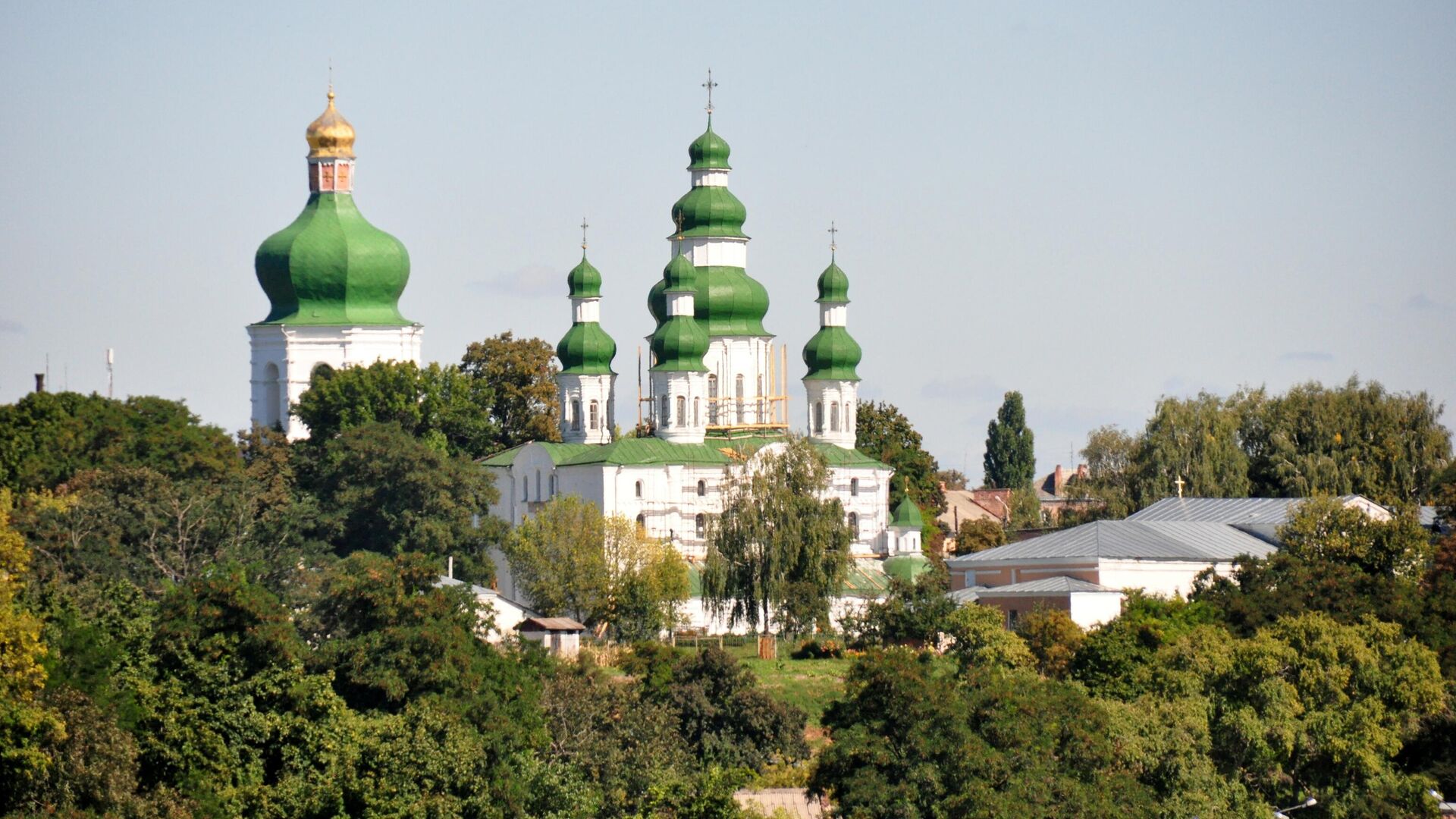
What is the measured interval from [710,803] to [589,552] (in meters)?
20.6

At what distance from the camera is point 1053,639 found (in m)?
50.5

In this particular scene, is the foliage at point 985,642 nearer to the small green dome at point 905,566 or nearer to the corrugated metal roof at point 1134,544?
the corrugated metal roof at point 1134,544

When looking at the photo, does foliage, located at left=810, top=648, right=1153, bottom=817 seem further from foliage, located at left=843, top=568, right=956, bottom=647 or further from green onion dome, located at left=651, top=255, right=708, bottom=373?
green onion dome, located at left=651, top=255, right=708, bottom=373

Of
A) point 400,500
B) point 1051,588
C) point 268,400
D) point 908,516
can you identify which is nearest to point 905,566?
point 908,516

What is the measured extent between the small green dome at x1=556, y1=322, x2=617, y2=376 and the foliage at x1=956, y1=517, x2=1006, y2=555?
36.8 feet

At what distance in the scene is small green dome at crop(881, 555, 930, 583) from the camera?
67.3 metres

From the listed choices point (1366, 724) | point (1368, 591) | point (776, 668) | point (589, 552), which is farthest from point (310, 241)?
point (1366, 724)

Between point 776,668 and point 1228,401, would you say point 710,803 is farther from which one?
point 1228,401

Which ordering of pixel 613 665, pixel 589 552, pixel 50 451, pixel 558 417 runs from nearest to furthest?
pixel 613 665 → pixel 589 552 → pixel 50 451 → pixel 558 417

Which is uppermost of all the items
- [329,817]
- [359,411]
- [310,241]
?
[310,241]

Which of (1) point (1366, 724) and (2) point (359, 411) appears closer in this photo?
(1) point (1366, 724)

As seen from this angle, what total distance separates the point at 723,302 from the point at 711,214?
2.11 meters

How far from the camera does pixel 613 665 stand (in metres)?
50.2

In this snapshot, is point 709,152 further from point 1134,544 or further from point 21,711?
point 21,711
